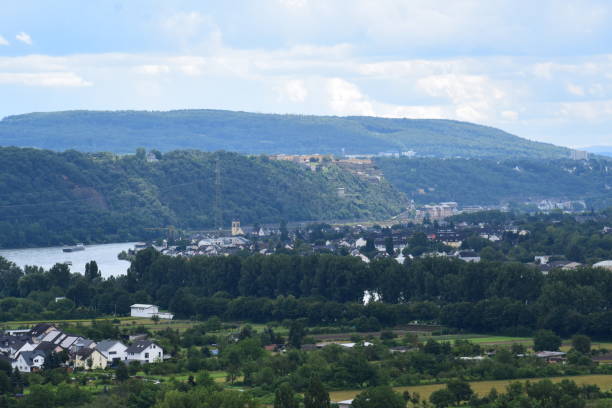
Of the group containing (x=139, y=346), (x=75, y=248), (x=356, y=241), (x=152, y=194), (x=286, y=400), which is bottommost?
(x=75, y=248)

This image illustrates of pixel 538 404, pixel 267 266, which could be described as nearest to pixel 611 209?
pixel 267 266

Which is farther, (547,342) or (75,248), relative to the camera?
(75,248)

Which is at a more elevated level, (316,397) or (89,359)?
(316,397)

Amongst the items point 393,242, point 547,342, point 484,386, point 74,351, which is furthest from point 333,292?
point 393,242

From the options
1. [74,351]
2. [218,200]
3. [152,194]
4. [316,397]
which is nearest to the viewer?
[316,397]

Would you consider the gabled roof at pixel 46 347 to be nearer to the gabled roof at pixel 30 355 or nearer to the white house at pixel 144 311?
the gabled roof at pixel 30 355

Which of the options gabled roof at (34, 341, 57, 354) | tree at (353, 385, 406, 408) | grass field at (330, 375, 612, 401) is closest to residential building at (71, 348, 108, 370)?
gabled roof at (34, 341, 57, 354)

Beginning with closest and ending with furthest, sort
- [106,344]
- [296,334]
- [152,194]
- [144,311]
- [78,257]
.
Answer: [106,344] → [296,334] → [144,311] → [78,257] → [152,194]

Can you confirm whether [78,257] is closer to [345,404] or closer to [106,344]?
[106,344]

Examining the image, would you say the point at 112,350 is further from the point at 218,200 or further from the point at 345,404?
the point at 218,200

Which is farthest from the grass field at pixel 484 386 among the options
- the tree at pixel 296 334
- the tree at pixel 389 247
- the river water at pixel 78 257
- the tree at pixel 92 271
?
the tree at pixel 389 247
